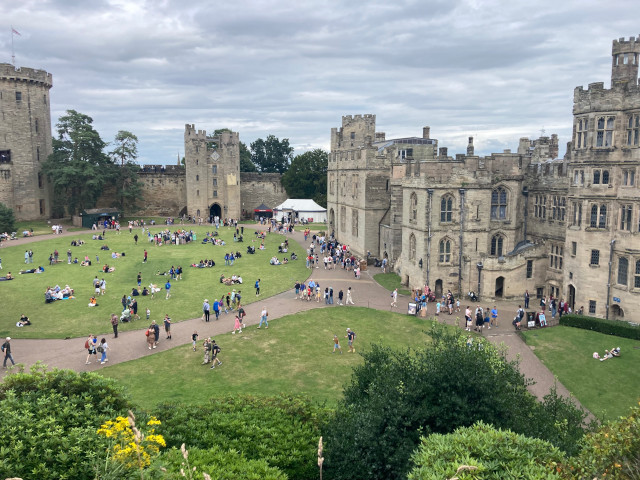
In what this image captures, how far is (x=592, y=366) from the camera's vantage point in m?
25.1

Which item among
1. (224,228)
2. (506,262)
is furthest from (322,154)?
(506,262)

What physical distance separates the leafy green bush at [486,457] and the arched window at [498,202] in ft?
97.8

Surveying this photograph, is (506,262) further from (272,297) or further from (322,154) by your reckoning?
(322,154)

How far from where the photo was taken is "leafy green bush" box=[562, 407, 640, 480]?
897 centimetres

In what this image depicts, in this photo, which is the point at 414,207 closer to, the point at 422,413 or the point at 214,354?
the point at 214,354

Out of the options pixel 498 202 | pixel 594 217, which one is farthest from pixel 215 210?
pixel 594 217

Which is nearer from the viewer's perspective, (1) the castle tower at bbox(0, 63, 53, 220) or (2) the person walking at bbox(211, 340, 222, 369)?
(2) the person walking at bbox(211, 340, 222, 369)

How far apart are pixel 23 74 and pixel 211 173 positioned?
2714 cm

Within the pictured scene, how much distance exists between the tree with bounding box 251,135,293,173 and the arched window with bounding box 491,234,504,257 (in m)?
79.0

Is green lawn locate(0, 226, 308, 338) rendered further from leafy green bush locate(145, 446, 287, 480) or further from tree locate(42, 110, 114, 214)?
leafy green bush locate(145, 446, 287, 480)

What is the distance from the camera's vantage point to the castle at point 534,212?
30203mm

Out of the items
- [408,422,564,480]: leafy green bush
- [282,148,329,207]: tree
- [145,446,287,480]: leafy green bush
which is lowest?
[145,446,287,480]: leafy green bush

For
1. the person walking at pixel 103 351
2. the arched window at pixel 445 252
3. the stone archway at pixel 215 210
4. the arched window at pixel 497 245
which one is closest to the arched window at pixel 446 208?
the arched window at pixel 445 252

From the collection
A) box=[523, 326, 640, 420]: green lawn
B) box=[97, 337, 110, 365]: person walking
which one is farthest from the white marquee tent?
box=[97, 337, 110, 365]: person walking
